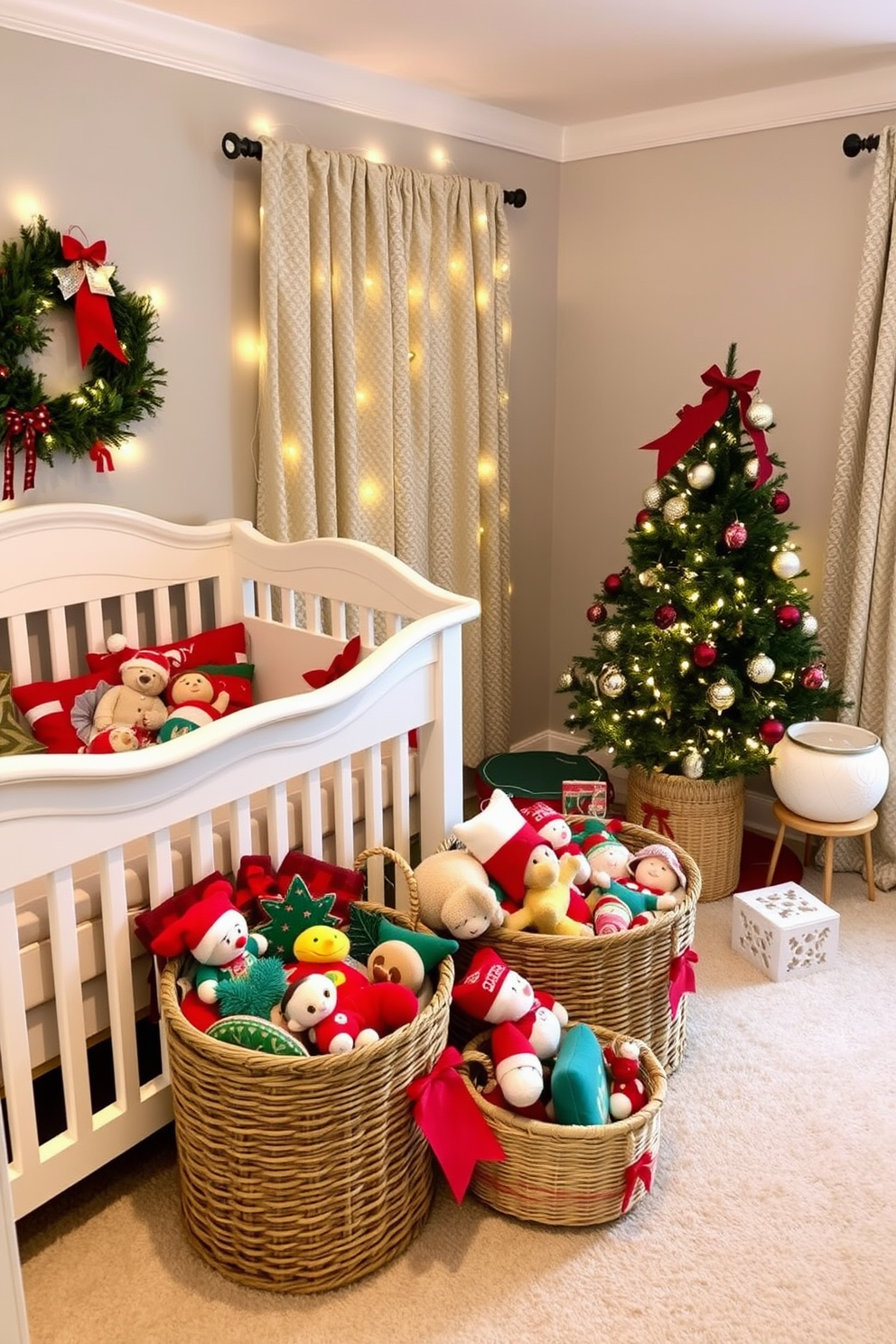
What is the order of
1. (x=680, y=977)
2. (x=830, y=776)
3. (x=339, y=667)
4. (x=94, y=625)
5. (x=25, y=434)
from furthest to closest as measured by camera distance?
(x=830, y=776), (x=94, y=625), (x=339, y=667), (x=25, y=434), (x=680, y=977)

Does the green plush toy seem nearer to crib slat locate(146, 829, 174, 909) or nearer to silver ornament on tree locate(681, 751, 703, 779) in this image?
crib slat locate(146, 829, 174, 909)

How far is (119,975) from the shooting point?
5.95ft

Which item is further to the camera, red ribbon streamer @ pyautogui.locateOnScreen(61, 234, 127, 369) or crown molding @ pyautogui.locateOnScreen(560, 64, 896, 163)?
crown molding @ pyautogui.locateOnScreen(560, 64, 896, 163)

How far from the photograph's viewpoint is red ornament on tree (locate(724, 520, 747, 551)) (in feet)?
9.31

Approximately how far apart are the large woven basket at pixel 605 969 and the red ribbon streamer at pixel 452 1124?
28 cm

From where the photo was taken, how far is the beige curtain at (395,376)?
2846mm

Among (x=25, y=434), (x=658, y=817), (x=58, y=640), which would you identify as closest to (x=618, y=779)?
(x=658, y=817)

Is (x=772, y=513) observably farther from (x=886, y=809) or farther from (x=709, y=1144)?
(x=709, y=1144)

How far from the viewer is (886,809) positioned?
10.2 ft

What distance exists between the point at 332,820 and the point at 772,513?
1.42m

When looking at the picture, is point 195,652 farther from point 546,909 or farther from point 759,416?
point 759,416

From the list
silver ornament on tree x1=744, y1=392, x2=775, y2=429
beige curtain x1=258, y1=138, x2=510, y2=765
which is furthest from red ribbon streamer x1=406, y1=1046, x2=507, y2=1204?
silver ornament on tree x1=744, y1=392, x2=775, y2=429

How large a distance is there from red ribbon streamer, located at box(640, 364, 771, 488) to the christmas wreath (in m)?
1.32

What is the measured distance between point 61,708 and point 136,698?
0.52 feet
